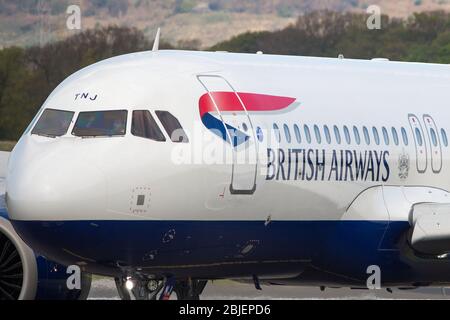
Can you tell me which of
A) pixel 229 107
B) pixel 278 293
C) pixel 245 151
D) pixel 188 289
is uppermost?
pixel 229 107

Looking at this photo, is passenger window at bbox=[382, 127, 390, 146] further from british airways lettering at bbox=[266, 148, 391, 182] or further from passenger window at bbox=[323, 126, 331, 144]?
passenger window at bbox=[323, 126, 331, 144]

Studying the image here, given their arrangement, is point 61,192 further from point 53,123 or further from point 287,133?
point 287,133

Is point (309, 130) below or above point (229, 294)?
above

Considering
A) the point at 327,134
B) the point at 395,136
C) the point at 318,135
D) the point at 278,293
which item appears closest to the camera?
the point at 318,135

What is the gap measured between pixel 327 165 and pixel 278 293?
37.2 feet

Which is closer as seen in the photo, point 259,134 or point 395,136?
point 259,134

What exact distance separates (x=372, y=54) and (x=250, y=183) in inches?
1821

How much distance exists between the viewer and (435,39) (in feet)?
219

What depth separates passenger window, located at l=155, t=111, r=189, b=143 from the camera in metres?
20.1

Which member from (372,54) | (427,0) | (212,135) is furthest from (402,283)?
(427,0)

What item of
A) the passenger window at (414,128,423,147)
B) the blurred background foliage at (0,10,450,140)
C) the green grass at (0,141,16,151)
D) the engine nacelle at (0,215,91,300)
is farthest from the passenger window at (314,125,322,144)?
the blurred background foliage at (0,10,450,140)

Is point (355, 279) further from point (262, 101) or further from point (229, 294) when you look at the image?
point (229, 294)

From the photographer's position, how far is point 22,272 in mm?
23234

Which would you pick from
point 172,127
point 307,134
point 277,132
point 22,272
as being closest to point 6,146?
point 22,272
